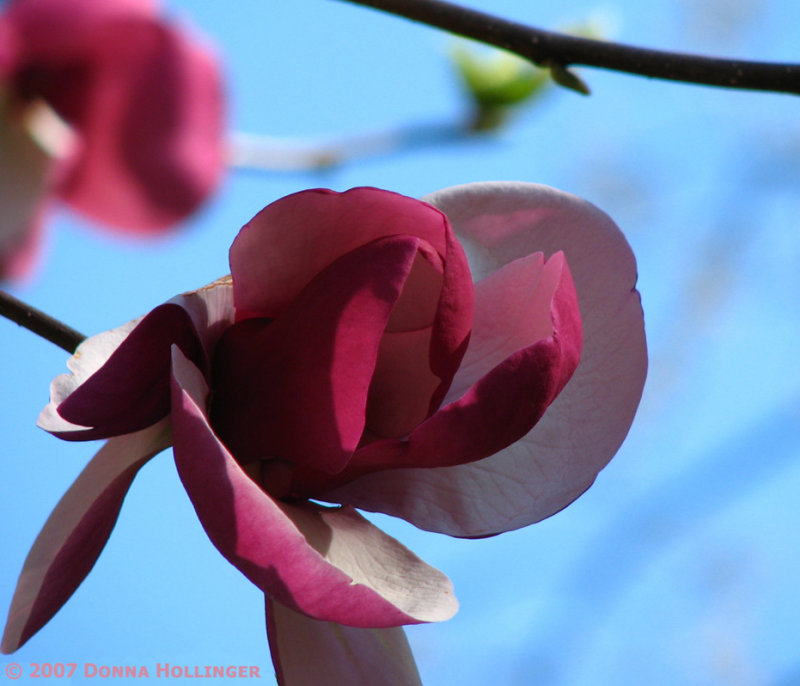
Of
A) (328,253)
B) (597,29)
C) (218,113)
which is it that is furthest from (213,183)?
(597,29)

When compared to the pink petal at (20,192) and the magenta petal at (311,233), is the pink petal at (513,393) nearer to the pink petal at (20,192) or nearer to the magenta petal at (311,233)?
the magenta petal at (311,233)

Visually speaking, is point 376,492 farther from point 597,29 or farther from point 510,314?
point 597,29

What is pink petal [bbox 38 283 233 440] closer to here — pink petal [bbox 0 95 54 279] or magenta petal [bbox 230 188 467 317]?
magenta petal [bbox 230 188 467 317]

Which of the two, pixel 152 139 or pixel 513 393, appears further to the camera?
pixel 513 393

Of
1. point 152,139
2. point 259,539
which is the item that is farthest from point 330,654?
point 152,139

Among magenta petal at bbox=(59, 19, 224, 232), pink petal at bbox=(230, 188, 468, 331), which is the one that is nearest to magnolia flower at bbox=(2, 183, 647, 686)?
pink petal at bbox=(230, 188, 468, 331)

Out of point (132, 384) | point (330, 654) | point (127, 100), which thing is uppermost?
point (127, 100)

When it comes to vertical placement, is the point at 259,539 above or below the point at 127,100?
below

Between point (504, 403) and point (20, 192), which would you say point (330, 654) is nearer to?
point (504, 403)
